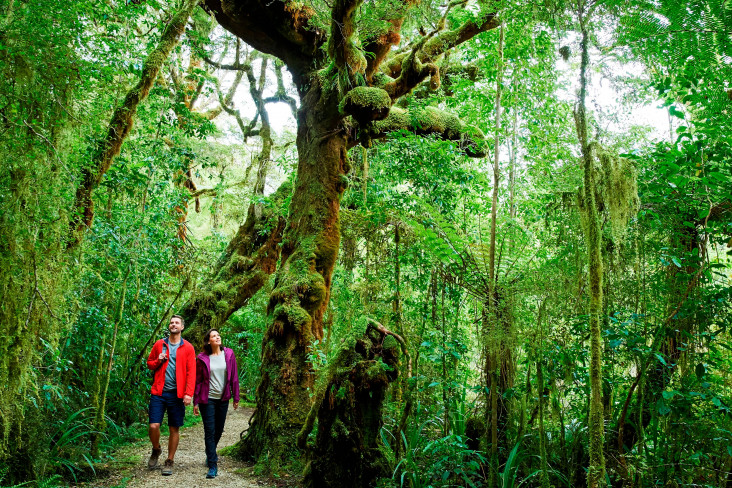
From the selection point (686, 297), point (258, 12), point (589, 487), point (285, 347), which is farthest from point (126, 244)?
point (686, 297)

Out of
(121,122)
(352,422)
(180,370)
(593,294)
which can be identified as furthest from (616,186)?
(121,122)

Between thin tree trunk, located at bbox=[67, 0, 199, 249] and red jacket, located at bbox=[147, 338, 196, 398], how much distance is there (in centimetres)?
159

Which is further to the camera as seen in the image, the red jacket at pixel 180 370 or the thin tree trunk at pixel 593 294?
the red jacket at pixel 180 370

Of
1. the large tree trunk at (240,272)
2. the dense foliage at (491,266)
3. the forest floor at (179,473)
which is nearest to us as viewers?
the dense foliage at (491,266)

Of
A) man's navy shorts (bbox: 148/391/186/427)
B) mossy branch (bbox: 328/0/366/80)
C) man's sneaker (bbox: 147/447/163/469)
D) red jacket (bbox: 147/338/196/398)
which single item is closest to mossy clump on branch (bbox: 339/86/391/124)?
mossy branch (bbox: 328/0/366/80)

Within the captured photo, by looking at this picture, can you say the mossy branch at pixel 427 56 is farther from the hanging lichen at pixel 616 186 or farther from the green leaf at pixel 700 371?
the green leaf at pixel 700 371

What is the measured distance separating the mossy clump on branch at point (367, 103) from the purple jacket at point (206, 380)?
3.71 metres

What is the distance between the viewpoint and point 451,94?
428 inches

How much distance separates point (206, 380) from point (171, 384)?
15.5 inches

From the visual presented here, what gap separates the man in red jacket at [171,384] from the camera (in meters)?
5.58

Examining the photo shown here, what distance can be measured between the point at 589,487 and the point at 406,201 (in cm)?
500

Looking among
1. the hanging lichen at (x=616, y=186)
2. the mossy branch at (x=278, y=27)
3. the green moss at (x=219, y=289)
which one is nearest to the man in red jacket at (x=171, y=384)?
the green moss at (x=219, y=289)

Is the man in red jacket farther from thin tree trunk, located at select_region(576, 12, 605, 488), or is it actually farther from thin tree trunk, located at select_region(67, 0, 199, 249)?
thin tree trunk, located at select_region(576, 12, 605, 488)

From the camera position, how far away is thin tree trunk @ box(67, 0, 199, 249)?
5.49m
